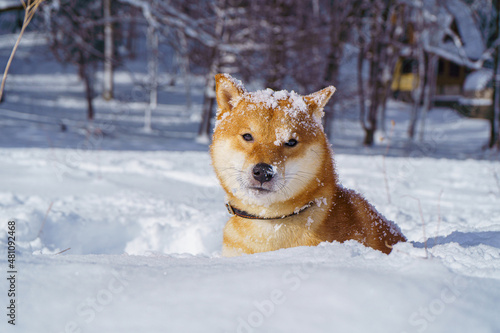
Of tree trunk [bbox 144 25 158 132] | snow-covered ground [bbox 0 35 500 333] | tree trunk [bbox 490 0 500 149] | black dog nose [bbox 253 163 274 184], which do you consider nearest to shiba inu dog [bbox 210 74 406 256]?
black dog nose [bbox 253 163 274 184]

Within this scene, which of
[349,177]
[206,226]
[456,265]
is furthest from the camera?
[349,177]

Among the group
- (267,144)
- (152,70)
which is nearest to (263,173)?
(267,144)

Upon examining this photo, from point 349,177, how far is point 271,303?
5.41 m

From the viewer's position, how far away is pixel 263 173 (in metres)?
2.25

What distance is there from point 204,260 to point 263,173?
592mm

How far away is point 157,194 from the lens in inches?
210

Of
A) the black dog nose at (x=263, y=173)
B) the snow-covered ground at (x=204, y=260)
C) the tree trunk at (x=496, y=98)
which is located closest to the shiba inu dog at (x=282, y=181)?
the black dog nose at (x=263, y=173)

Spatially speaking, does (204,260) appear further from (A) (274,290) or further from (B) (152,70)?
(B) (152,70)

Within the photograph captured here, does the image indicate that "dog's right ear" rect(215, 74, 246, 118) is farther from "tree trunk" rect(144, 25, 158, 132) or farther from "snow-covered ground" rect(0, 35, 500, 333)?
"tree trunk" rect(144, 25, 158, 132)

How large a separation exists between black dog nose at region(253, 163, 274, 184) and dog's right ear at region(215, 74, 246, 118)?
2.25ft

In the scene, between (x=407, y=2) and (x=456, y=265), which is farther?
(x=407, y=2)

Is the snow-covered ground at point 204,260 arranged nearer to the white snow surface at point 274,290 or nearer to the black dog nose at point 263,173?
the white snow surface at point 274,290

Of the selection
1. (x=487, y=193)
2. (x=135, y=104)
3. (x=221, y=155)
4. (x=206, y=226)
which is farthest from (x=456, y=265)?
(x=135, y=104)

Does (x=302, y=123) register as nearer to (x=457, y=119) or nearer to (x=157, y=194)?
(x=157, y=194)
